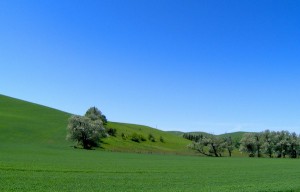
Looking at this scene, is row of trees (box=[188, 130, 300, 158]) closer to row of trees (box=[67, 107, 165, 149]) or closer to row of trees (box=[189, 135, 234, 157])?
row of trees (box=[189, 135, 234, 157])

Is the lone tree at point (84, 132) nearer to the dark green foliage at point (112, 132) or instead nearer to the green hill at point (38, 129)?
the green hill at point (38, 129)

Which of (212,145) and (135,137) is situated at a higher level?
(135,137)

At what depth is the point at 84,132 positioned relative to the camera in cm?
10738

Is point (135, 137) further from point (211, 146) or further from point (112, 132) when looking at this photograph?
point (211, 146)

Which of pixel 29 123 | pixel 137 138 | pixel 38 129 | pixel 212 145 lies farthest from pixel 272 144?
pixel 29 123

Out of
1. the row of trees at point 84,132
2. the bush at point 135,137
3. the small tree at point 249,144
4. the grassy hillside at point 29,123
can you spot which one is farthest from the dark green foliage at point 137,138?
the small tree at point 249,144

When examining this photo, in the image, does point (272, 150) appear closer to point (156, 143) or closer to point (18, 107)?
point (156, 143)

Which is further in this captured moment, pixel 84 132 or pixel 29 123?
pixel 29 123

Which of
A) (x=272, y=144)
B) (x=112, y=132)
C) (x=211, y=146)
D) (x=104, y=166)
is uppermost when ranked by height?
(x=272, y=144)

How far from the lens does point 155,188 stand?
2722cm

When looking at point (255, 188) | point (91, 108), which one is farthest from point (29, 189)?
point (91, 108)

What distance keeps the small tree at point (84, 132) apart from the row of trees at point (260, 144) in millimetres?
49932

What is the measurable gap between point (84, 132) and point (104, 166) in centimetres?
6223

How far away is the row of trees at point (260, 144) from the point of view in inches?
5527
